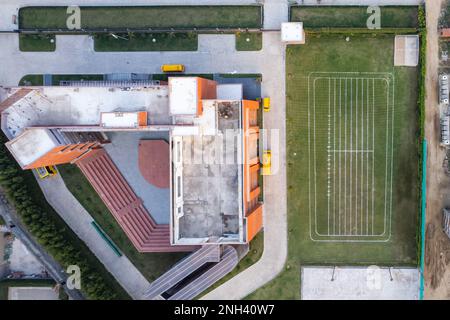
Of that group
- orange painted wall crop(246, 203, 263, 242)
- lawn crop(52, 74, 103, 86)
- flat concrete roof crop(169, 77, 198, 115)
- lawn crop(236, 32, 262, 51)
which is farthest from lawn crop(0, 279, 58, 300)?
lawn crop(236, 32, 262, 51)

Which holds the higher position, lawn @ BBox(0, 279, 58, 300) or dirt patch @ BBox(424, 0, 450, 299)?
dirt patch @ BBox(424, 0, 450, 299)

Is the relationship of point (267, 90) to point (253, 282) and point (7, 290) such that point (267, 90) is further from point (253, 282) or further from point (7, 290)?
point (7, 290)

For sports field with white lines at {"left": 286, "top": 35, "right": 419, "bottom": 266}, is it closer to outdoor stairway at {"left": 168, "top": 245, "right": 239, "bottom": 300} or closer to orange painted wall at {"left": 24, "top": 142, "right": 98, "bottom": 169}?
outdoor stairway at {"left": 168, "top": 245, "right": 239, "bottom": 300}

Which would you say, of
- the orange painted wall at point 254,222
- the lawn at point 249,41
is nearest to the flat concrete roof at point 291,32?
the lawn at point 249,41

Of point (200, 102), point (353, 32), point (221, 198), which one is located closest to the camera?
point (200, 102)
